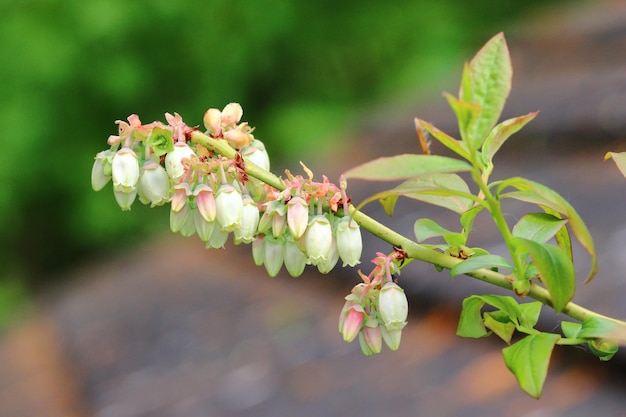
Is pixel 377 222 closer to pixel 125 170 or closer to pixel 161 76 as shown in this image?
pixel 125 170

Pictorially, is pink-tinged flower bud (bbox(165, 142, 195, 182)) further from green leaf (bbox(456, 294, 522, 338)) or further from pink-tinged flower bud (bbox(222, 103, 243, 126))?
green leaf (bbox(456, 294, 522, 338))

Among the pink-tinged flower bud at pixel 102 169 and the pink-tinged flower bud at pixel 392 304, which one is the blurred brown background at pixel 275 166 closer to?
the pink-tinged flower bud at pixel 392 304

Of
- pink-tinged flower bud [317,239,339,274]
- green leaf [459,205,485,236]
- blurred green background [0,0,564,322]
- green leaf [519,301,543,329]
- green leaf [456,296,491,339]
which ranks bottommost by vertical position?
green leaf [519,301,543,329]

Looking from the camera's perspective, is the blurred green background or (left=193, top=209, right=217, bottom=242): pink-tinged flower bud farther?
the blurred green background

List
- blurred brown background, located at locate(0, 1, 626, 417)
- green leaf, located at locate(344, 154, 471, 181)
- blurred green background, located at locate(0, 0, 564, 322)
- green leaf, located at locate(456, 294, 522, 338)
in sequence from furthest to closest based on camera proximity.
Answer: blurred green background, located at locate(0, 0, 564, 322) < blurred brown background, located at locate(0, 1, 626, 417) < green leaf, located at locate(456, 294, 522, 338) < green leaf, located at locate(344, 154, 471, 181)

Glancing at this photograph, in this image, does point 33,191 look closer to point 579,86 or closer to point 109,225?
point 109,225

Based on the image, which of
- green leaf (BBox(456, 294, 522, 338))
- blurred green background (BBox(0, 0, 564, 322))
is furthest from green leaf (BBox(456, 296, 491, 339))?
blurred green background (BBox(0, 0, 564, 322))

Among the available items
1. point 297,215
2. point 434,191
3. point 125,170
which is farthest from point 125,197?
point 434,191
